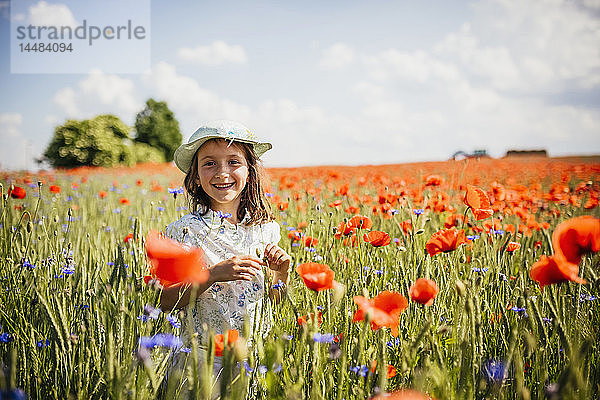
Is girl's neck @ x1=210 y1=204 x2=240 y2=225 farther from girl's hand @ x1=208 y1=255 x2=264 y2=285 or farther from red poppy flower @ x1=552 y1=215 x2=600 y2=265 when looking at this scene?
red poppy flower @ x1=552 y1=215 x2=600 y2=265

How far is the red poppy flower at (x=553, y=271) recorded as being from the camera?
35.1 inches

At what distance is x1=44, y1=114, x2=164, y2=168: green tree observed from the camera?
29.1 meters

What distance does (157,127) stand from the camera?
38750mm

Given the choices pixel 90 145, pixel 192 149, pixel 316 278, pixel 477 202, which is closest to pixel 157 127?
pixel 90 145

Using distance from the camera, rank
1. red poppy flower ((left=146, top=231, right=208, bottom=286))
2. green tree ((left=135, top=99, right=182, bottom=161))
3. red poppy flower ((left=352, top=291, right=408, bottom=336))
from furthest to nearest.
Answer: green tree ((left=135, top=99, right=182, bottom=161))
red poppy flower ((left=352, top=291, right=408, bottom=336))
red poppy flower ((left=146, top=231, right=208, bottom=286))

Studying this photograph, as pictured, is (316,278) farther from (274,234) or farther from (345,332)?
(274,234)

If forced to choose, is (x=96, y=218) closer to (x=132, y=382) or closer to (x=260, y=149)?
(x=260, y=149)

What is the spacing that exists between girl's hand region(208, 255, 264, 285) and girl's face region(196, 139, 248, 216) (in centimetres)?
46

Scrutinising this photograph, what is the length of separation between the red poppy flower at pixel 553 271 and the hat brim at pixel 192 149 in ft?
3.96

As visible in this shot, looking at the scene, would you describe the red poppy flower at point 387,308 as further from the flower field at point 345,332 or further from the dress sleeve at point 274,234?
the dress sleeve at point 274,234

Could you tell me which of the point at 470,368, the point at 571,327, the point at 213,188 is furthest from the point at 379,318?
the point at 213,188

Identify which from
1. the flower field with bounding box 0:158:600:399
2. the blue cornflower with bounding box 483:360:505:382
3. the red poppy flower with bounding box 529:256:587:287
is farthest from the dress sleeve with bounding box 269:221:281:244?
the red poppy flower with bounding box 529:256:587:287

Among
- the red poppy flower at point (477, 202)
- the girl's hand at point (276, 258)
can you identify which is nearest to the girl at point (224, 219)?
the girl's hand at point (276, 258)

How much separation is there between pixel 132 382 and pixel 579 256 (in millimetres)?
1047
